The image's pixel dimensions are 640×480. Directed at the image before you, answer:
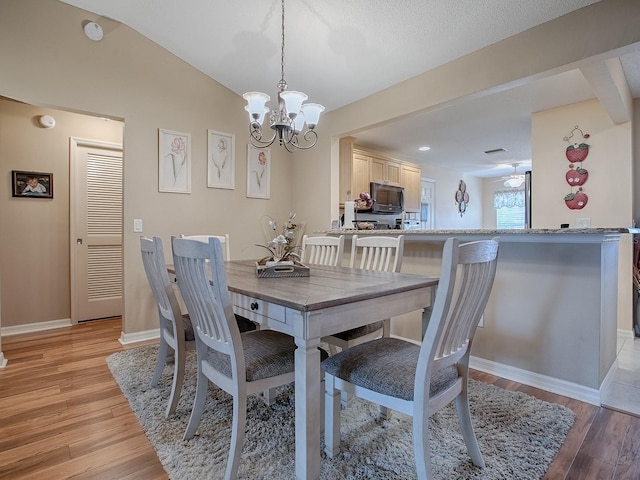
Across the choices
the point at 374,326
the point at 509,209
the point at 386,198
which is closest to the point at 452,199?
the point at 509,209

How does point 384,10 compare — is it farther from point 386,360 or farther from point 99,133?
point 99,133

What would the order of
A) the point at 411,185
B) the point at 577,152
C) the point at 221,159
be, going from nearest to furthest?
the point at 577,152
the point at 221,159
the point at 411,185

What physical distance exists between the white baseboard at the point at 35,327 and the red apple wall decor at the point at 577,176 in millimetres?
5585

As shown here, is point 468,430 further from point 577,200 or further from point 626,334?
point 577,200

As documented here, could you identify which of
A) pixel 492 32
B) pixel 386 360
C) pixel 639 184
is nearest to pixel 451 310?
pixel 386 360

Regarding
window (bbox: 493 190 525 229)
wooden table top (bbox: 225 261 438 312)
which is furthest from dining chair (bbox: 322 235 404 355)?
window (bbox: 493 190 525 229)

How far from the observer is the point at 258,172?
3980 millimetres

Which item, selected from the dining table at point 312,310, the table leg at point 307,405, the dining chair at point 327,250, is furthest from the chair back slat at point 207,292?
the dining chair at point 327,250

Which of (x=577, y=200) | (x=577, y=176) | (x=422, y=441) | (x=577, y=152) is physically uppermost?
(x=577, y=152)

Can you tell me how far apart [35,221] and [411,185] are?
517 centimetres

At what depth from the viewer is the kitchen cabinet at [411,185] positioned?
568cm

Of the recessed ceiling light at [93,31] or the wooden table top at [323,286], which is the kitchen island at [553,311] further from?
the recessed ceiling light at [93,31]

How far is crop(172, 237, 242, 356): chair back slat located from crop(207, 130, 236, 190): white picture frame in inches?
93.3

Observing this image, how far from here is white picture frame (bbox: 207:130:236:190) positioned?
3.59 meters
